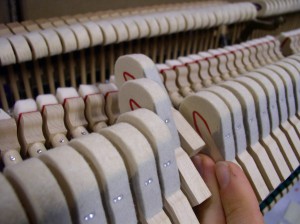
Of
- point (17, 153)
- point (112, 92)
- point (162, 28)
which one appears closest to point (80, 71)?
point (162, 28)

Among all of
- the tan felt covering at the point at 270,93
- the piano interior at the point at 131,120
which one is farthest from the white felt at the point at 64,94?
the tan felt covering at the point at 270,93

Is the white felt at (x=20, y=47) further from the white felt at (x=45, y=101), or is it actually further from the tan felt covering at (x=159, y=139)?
the tan felt covering at (x=159, y=139)

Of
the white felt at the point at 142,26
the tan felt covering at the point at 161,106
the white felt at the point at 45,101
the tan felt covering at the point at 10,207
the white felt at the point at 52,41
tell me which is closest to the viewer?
the tan felt covering at the point at 10,207

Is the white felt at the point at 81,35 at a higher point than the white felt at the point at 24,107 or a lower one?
higher

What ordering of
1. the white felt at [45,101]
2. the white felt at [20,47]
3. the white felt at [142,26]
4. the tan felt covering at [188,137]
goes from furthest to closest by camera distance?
the white felt at [142,26], the white felt at [20,47], the white felt at [45,101], the tan felt covering at [188,137]

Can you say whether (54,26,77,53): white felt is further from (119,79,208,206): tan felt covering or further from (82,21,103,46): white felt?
(119,79,208,206): tan felt covering

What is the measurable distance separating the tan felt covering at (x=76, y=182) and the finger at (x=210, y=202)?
14.7 inches

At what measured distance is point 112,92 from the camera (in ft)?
3.45

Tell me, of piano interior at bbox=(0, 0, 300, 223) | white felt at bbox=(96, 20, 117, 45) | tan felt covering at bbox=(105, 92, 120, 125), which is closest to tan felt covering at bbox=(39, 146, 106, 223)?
piano interior at bbox=(0, 0, 300, 223)

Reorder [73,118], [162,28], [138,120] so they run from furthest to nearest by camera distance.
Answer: [162,28] → [73,118] → [138,120]

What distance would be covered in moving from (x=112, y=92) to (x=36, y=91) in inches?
29.0

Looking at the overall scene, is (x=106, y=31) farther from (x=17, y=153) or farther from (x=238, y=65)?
(x=17, y=153)

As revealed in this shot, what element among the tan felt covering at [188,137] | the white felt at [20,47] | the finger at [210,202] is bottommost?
the finger at [210,202]

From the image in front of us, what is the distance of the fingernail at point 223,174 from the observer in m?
0.84
